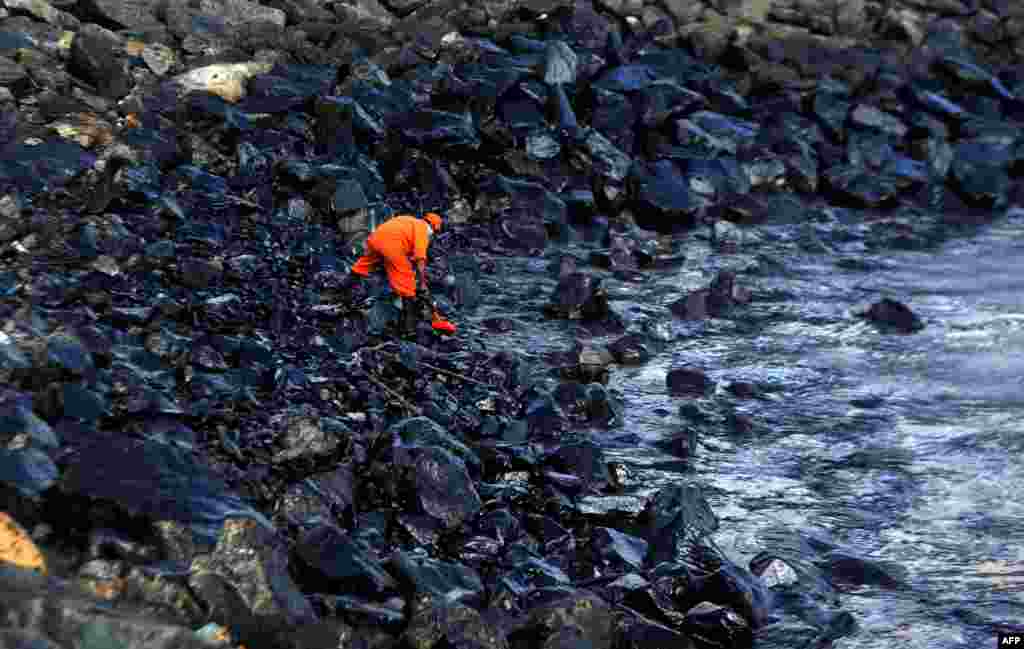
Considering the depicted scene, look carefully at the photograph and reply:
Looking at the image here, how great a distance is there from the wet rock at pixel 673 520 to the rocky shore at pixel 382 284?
21mm

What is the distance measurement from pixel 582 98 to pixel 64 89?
18.4 feet

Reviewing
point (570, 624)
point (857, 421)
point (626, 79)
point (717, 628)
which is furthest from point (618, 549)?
point (626, 79)

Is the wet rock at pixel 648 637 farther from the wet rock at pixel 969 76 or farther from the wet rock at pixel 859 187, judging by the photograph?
the wet rock at pixel 969 76

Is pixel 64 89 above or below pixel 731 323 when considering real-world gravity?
above

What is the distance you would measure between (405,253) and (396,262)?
0.10 metres

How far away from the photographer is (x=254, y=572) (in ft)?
17.7

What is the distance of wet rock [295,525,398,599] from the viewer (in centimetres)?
590

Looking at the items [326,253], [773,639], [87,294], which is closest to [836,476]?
[773,639]

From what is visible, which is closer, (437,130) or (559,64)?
(437,130)

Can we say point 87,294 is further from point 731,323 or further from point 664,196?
point 664,196

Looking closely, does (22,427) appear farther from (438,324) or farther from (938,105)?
(938,105)

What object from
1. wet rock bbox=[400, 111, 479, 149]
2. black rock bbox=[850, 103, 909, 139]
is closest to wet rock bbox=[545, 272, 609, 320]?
wet rock bbox=[400, 111, 479, 149]

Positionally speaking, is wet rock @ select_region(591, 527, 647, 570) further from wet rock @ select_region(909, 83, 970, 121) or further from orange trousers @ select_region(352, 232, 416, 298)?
wet rock @ select_region(909, 83, 970, 121)

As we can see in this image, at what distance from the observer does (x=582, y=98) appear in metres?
14.2
